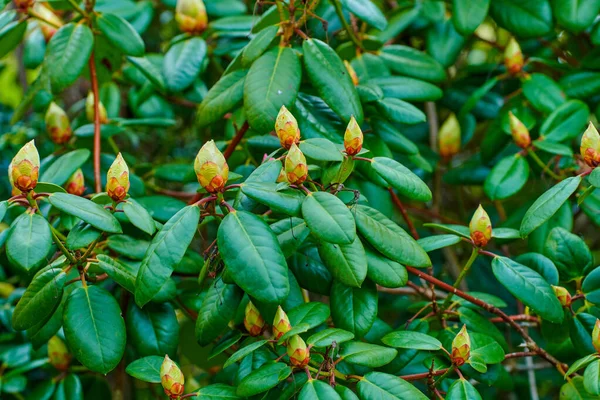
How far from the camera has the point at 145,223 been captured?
2.96 feet

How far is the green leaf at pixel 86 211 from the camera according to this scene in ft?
2.82

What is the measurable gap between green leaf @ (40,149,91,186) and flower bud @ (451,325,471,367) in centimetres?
74

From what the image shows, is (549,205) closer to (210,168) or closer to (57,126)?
(210,168)

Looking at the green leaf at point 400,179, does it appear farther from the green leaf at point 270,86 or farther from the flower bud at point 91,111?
the flower bud at point 91,111

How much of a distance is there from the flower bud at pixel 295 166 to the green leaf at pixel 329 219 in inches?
1.3

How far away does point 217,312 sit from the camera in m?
0.94

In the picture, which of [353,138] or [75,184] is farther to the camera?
[75,184]

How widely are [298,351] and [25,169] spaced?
0.41 meters

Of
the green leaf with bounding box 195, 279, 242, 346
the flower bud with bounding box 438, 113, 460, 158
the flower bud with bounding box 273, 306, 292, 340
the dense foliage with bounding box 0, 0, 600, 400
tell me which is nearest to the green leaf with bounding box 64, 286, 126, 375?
the dense foliage with bounding box 0, 0, 600, 400

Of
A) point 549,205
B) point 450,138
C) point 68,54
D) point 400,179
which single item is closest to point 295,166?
point 400,179

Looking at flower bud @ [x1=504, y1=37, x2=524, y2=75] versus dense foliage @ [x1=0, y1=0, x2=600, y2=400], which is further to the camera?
flower bud @ [x1=504, y1=37, x2=524, y2=75]

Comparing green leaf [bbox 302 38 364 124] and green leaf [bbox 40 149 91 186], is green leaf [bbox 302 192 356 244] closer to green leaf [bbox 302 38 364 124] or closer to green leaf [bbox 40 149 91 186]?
green leaf [bbox 302 38 364 124]

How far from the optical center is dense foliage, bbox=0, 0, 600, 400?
0.85 metres

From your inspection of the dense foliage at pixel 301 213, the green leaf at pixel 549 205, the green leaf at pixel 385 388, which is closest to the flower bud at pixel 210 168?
the dense foliage at pixel 301 213
